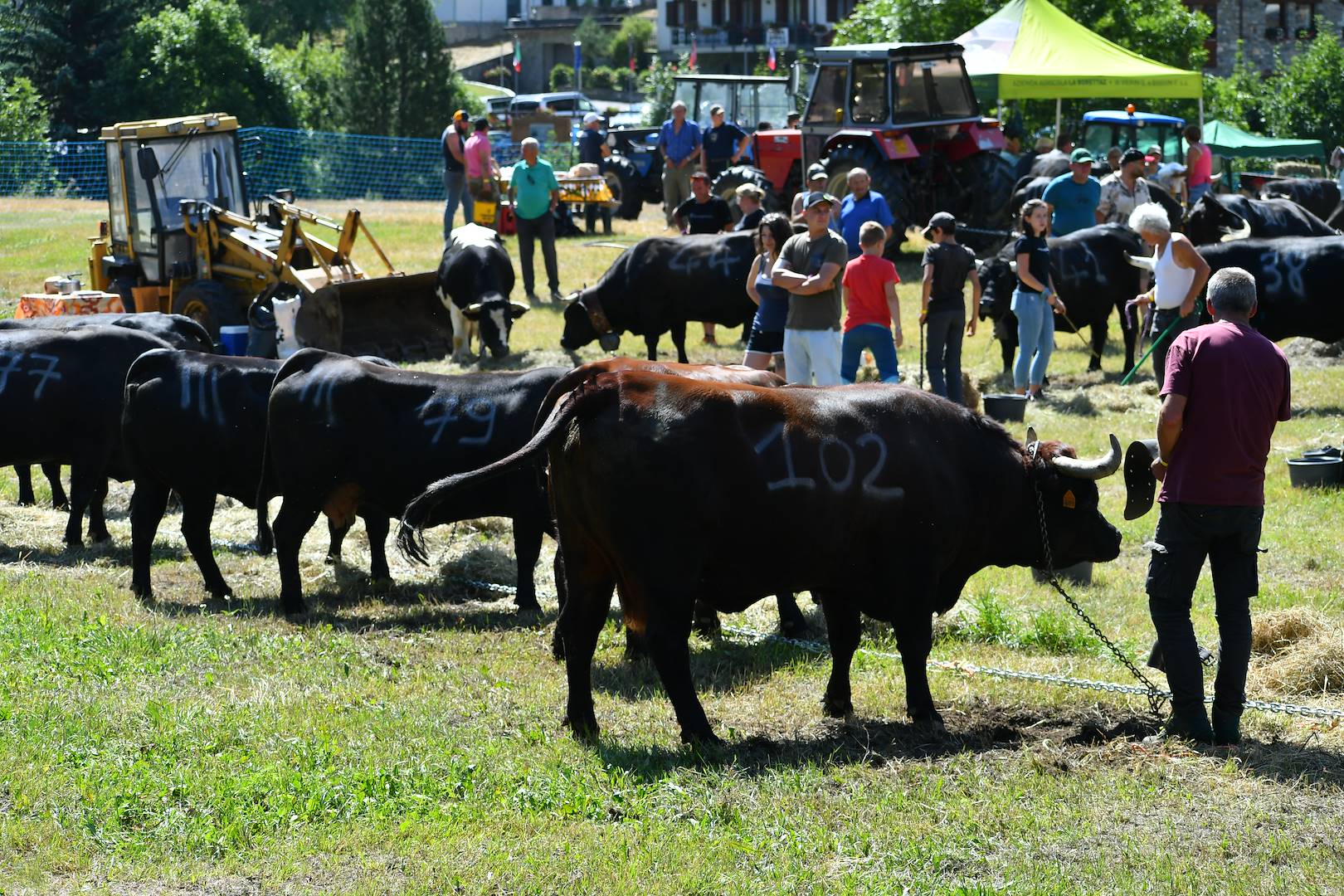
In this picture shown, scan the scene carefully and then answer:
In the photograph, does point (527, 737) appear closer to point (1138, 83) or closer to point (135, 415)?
point (135, 415)

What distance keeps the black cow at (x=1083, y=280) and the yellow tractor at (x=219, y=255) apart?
595 centimetres

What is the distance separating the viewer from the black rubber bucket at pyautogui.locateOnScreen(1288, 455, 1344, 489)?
10781 mm

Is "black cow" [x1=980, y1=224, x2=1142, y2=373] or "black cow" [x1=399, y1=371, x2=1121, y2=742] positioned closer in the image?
"black cow" [x1=399, y1=371, x2=1121, y2=742]

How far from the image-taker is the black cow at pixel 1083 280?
594 inches

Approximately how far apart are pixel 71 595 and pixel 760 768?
193 inches

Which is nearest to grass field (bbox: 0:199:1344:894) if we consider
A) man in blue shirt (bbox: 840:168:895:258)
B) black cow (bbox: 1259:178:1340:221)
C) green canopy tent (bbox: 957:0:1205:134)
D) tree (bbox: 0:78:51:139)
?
man in blue shirt (bbox: 840:168:895:258)

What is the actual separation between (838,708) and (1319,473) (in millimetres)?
5600

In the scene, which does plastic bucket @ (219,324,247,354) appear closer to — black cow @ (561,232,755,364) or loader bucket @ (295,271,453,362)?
loader bucket @ (295,271,453,362)

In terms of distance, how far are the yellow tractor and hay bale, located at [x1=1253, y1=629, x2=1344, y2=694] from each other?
1075cm

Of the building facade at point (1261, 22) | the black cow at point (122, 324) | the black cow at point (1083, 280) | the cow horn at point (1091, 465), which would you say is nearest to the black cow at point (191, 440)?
the black cow at point (122, 324)

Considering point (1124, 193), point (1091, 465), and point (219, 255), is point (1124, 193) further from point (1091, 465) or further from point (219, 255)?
point (1091, 465)

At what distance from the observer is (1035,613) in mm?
8219

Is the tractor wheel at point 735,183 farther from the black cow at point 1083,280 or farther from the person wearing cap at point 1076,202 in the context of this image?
the black cow at point 1083,280

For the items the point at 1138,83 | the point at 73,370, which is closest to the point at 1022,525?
the point at 73,370
